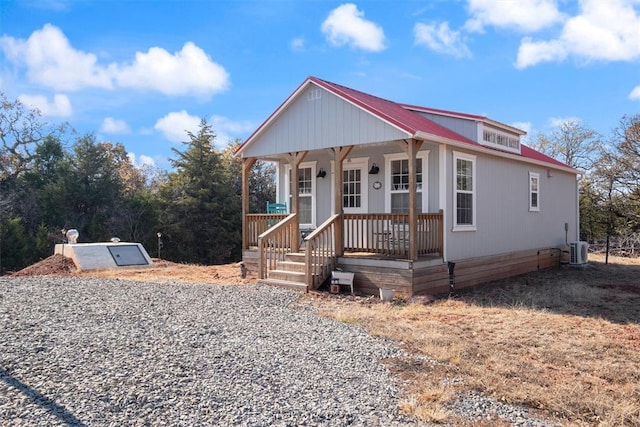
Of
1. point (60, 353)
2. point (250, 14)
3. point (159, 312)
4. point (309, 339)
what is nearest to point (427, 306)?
point (309, 339)

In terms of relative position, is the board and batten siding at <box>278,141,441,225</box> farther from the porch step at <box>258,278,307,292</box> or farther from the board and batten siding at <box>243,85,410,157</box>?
the porch step at <box>258,278,307,292</box>

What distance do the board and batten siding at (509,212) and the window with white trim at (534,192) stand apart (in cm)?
15

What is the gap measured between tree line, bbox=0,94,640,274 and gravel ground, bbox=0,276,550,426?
14180mm

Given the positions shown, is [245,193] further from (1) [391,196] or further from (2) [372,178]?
(1) [391,196]

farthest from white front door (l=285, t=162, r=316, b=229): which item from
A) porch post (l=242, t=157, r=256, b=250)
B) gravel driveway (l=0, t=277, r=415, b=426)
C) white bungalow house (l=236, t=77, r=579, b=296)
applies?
gravel driveway (l=0, t=277, r=415, b=426)

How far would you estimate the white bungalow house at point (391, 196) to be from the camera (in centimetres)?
914

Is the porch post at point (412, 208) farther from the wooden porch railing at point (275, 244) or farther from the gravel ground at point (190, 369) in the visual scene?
the wooden porch railing at point (275, 244)

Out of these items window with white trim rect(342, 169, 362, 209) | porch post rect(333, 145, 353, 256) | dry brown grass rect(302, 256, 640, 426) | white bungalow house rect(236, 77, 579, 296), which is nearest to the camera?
dry brown grass rect(302, 256, 640, 426)

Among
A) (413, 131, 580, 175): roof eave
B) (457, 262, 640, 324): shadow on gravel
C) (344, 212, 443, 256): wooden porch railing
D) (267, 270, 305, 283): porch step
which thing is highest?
(413, 131, 580, 175): roof eave

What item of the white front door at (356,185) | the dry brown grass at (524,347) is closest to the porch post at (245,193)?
the white front door at (356,185)

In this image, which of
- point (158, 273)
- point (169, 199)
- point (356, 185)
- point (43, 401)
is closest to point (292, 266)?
point (356, 185)

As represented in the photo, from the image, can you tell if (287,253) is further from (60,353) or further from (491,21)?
(491,21)

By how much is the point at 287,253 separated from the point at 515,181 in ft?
20.0

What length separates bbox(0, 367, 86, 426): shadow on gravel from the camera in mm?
3309
